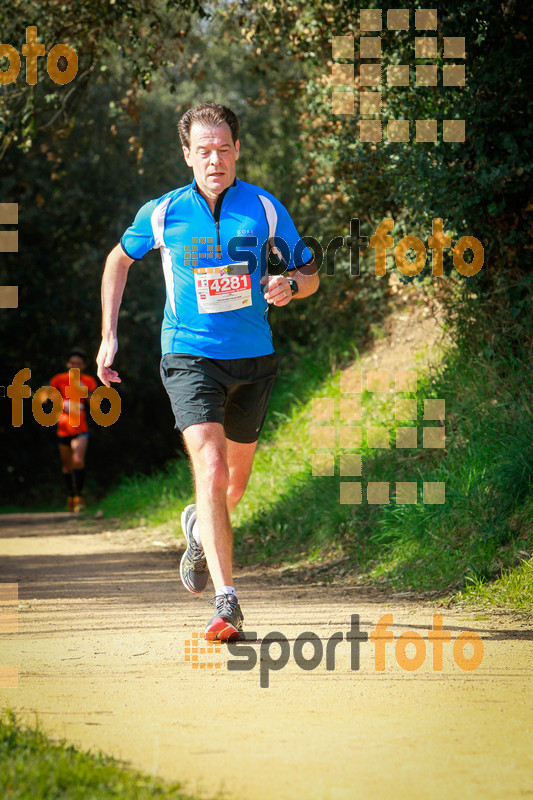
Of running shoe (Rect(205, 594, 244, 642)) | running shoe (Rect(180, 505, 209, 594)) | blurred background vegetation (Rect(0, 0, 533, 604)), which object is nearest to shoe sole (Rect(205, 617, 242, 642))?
running shoe (Rect(205, 594, 244, 642))

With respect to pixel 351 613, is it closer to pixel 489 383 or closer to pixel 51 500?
pixel 489 383

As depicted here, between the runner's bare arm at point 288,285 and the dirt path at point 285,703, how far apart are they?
5.02 ft

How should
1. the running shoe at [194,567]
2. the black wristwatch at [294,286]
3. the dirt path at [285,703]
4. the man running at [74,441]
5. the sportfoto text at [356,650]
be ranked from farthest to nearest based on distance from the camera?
the man running at [74,441] < the running shoe at [194,567] < the black wristwatch at [294,286] < the sportfoto text at [356,650] < the dirt path at [285,703]

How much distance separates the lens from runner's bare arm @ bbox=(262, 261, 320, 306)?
4.39 meters

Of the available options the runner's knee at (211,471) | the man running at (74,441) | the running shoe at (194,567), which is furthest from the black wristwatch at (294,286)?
the man running at (74,441)

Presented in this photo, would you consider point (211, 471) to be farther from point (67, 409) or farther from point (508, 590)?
point (67, 409)

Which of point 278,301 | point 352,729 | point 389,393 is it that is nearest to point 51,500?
point 389,393

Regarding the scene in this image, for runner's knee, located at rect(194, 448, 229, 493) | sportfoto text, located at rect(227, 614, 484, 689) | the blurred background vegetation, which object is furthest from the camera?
the blurred background vegetation

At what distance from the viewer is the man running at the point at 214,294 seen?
439 cm

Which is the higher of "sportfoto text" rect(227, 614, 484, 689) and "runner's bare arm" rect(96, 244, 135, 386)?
"runner's bare arm" rect(96, 244, 135, 386)

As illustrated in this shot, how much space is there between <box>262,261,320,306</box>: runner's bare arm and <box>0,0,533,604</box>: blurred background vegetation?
1919mm

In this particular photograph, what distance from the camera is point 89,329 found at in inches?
658

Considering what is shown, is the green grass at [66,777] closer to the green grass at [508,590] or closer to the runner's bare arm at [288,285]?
the runner's bare arm at [288,285]

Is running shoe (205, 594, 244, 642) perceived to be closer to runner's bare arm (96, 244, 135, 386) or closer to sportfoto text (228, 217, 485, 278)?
runner's bare arm (96, 244, 135, 386)
